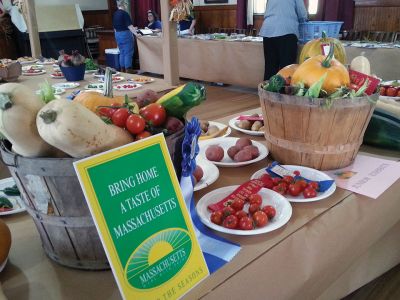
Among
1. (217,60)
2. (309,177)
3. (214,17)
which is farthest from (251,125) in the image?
(214,17)

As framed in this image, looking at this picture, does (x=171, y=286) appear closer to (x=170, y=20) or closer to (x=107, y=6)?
(x=170, y=20)

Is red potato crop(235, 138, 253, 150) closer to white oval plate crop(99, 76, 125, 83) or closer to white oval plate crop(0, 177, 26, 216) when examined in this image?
white oval plate crop(0, 177, 26, 216)

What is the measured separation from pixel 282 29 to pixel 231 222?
A: 3553 millimetres

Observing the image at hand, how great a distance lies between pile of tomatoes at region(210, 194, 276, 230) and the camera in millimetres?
729

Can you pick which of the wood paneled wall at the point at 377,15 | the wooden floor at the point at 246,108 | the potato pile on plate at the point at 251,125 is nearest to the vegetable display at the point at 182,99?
the potato pile on plate at the point at 251,125

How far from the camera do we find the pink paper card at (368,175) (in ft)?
2.98

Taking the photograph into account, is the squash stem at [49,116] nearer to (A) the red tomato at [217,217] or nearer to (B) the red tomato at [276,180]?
(A) the red tomato at [217,217]

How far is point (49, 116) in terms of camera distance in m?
0.52

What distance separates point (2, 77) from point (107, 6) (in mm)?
7536

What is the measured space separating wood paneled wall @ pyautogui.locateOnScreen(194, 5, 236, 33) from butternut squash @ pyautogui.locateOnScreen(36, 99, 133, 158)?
22.9 feet

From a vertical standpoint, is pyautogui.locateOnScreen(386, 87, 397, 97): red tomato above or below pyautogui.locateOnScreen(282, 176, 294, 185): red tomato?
above

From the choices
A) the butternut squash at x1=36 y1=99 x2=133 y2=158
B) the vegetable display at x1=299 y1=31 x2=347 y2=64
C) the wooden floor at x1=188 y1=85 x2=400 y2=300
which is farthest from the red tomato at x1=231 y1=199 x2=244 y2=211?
the wooden floor at x1=188 y1=85 x2=400 y2=300

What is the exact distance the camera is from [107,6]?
9273mm

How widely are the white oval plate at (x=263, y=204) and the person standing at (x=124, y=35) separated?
5.82 meters
